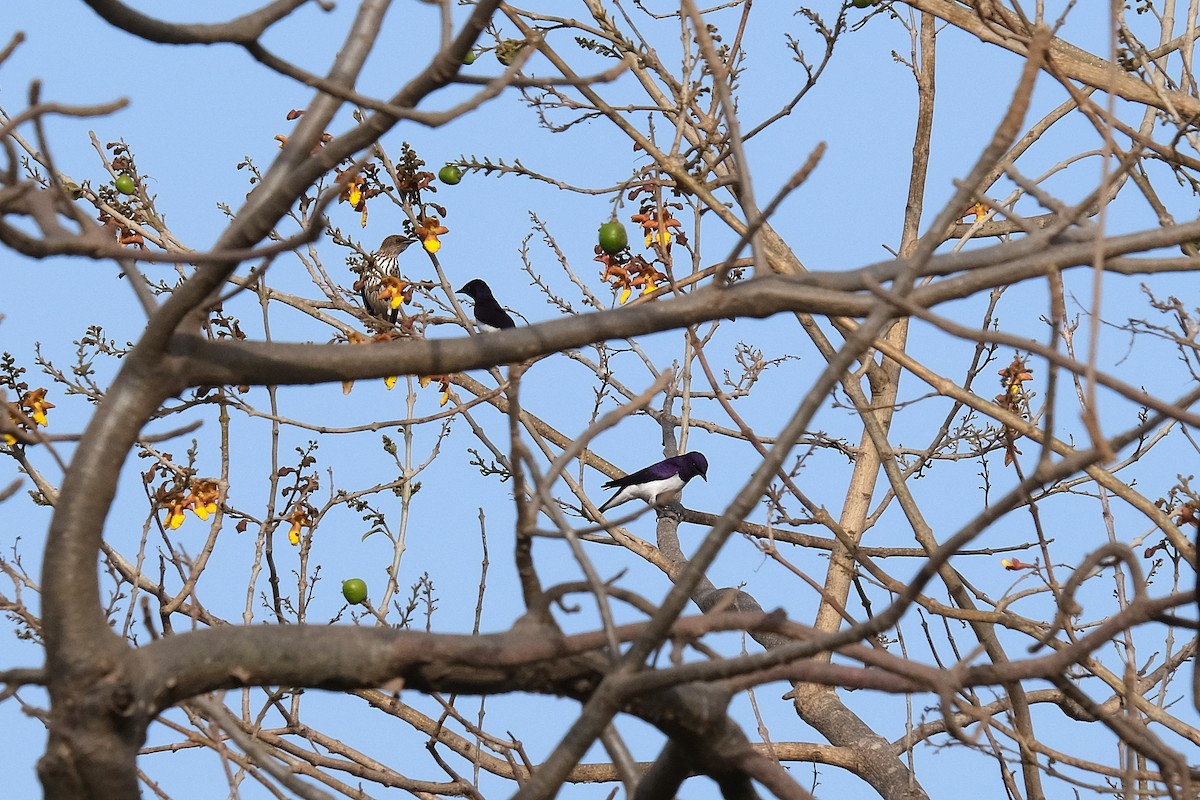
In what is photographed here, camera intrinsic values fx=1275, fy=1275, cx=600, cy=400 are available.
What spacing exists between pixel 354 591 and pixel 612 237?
168 centimetres

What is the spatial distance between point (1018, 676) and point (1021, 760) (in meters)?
1.10

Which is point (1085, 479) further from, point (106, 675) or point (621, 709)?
point (106, 675)

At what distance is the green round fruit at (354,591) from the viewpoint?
4875 millimetres

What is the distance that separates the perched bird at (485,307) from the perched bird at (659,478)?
1.25 m

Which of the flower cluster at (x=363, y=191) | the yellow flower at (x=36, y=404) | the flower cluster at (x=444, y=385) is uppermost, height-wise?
the flower cluster at (x=363, y=191)

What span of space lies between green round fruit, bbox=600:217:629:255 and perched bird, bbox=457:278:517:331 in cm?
266

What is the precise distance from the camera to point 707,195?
4301 mm

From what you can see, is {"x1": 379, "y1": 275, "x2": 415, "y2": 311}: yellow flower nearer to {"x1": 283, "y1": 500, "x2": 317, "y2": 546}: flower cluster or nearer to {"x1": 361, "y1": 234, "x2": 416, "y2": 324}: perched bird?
{"x1": 361, "y1": 234, "x2": 416, "y2": 324}: perched bird

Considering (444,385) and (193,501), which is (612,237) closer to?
(444,385)

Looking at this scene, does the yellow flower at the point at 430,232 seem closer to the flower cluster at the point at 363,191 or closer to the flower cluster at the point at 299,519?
the flower cluster at the point at 363,191

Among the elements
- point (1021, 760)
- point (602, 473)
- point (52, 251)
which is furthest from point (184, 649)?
point (602, 473)


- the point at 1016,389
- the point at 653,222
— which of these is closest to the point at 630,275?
the point at 653,222

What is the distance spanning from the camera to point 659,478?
6387 millimetres

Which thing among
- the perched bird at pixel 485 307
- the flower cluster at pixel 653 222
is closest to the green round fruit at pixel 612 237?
the flower cluster at pixel 653 222
